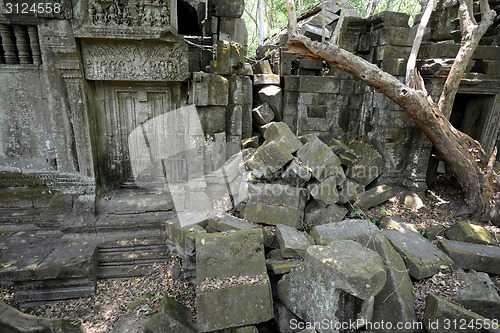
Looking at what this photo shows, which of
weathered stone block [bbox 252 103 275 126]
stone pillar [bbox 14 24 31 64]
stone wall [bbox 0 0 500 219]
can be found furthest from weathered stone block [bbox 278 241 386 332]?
stone pillar [bbox 14 24 31 64]

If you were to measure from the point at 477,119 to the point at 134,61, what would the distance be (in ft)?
24.8

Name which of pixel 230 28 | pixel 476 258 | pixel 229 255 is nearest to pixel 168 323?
pixel 229 255

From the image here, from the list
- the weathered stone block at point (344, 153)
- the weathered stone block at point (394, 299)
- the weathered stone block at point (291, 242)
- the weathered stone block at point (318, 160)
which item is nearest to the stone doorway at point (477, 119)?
the weathered stone block at point (344, 153)

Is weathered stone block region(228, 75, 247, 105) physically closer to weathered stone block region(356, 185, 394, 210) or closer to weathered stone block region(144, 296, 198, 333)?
weathered stone block region(356, 185, 394, 210)

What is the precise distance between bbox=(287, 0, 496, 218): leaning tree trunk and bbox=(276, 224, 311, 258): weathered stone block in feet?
10.5

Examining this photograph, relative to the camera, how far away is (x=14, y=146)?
17.4 feet

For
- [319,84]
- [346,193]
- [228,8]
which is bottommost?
[346,193]

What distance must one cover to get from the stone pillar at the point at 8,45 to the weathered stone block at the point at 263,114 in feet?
15.3

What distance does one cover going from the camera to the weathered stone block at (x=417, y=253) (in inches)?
151

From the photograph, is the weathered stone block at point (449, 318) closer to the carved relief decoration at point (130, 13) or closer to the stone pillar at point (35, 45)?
the carved relief decoration at point (130, 13)

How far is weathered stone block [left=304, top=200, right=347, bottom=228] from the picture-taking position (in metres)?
4.99

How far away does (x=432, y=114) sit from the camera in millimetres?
5277

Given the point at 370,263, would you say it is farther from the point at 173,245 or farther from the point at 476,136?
the point at 476,136

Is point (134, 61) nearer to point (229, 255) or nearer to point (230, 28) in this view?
point (230, 28)
